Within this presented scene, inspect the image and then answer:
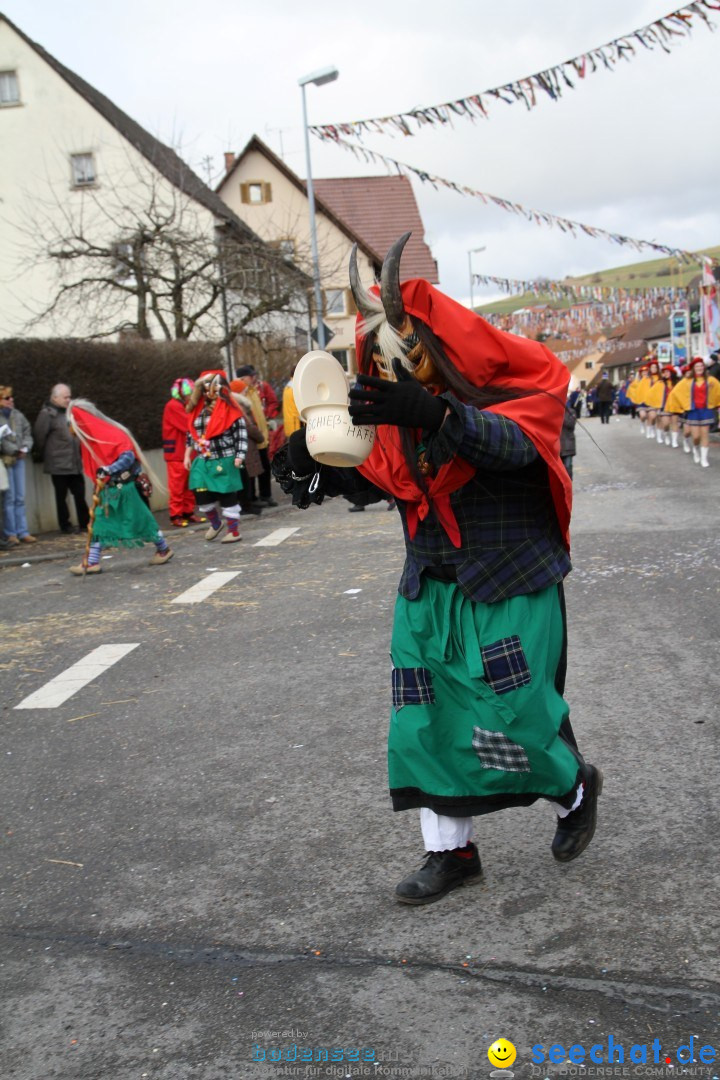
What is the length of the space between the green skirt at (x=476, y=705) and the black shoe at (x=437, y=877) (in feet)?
0.71

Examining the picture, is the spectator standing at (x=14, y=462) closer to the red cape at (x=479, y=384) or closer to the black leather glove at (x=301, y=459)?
the black leather glove at (x=301, y=459)

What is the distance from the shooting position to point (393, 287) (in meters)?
2.90

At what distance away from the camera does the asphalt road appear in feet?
8.71

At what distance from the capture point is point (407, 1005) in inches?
109

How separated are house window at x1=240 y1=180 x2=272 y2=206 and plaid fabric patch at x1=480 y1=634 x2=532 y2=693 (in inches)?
1800

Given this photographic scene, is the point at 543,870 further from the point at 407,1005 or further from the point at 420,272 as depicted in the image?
the point at 420,272

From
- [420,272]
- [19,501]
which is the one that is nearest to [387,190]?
[420,272]

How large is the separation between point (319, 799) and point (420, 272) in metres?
52.4

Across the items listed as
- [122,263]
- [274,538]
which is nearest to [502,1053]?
[274,538]

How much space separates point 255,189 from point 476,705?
46512 mm

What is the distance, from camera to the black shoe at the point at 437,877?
3.32 metres

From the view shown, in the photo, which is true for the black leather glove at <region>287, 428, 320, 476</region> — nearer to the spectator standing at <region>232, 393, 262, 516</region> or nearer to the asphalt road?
the asphalt road

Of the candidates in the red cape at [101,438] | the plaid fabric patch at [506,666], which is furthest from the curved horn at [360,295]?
the red cape at [101,438]

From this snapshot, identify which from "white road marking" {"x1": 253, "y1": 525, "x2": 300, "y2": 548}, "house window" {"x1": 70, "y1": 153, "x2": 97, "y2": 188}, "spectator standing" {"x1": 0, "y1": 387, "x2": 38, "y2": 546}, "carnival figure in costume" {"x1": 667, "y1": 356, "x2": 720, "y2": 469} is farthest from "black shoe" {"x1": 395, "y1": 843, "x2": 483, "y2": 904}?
"house window" {"x1": 70, "y1": 153, "x2": 97, "y2": 188}
